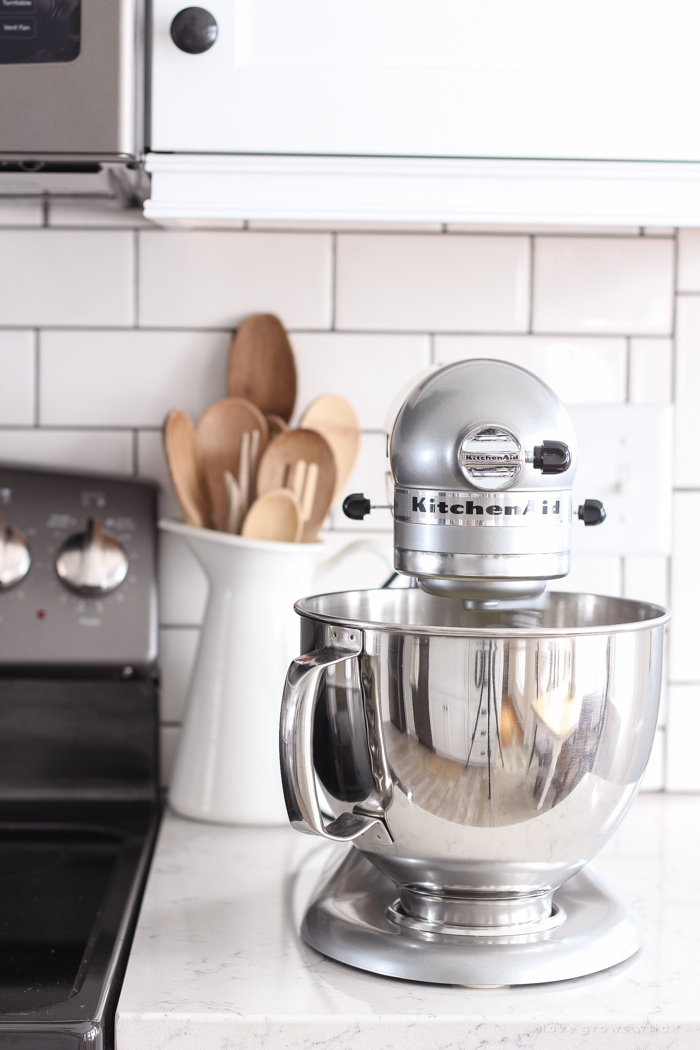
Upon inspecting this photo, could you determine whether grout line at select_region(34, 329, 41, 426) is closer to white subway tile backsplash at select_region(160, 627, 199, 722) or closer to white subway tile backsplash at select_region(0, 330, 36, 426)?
white subway tile backsplash at select_region(0, 330, 36, 426)

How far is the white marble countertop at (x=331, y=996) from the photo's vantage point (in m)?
0.55

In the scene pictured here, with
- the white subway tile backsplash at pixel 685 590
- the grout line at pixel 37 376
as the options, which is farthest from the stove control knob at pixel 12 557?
the white subway tile backsplash at pixel 685 590

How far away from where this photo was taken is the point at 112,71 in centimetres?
69

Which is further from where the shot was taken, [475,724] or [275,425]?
[275,425]

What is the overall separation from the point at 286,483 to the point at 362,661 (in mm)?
357

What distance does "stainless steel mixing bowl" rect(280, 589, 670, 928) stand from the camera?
0.57m

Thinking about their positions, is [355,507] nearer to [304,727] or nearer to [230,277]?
[304,727]

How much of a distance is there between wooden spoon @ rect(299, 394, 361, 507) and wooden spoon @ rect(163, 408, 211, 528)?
12cm

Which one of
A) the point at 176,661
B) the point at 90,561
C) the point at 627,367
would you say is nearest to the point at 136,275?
the point at 90,561

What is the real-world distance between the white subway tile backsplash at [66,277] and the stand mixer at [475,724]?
485 millimetres

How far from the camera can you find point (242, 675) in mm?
883

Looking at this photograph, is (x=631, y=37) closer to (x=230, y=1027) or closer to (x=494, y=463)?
(x=494, y=463)

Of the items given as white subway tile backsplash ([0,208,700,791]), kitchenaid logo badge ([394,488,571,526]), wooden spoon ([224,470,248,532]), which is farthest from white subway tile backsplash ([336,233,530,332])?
kitchenaid logo badge ([394,488,571,526])

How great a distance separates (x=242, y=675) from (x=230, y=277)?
41cm
